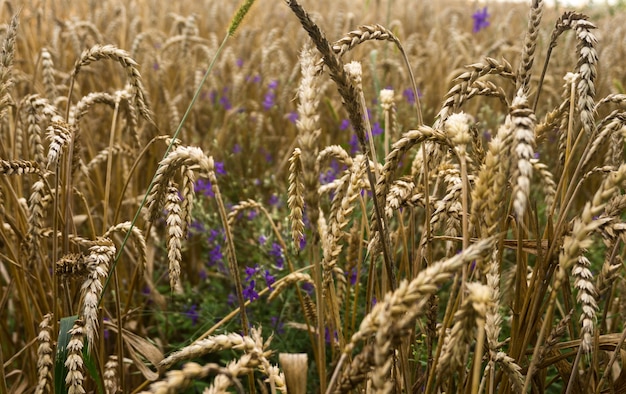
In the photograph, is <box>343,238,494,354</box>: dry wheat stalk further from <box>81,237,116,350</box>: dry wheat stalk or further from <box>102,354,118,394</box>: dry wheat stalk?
<box>102,354,118,394</box>: dry wheat stalk

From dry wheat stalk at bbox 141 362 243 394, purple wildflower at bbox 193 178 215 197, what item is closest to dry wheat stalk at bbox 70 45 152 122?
dry wheat stalk at bbox 141 362 243 394

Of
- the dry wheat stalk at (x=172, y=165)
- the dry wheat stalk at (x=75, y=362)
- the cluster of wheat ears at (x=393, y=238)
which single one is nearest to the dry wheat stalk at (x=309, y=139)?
the cluster of wheat ears at (x=393, y=238)

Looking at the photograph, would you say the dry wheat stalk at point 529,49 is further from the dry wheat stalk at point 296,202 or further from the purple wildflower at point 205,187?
the purple wildflower at point 205,187

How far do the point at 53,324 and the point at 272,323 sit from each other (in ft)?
3.16

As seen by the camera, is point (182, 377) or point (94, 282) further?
point (94, 282)

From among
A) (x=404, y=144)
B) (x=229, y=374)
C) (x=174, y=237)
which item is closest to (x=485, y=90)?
(x=404, y=144)

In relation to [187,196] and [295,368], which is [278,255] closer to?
[187,196]

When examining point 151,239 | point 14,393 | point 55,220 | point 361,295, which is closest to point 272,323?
point 361,295

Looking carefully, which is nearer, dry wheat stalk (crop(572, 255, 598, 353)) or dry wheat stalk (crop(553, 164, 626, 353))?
dry wheat stalk (crop(553, 164, 626, 353))

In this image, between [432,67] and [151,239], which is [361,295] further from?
[432,67]

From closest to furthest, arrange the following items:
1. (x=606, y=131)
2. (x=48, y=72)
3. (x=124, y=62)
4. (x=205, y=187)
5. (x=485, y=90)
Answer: (x=606, y=131) < (x=485, y=90) < (x=124, y=62) < (x=48, y=72) < (x=205, y=187)

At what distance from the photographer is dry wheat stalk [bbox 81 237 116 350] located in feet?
3.14

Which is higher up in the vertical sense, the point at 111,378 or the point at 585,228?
the point at 585,228

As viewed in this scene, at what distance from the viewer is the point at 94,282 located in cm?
100
